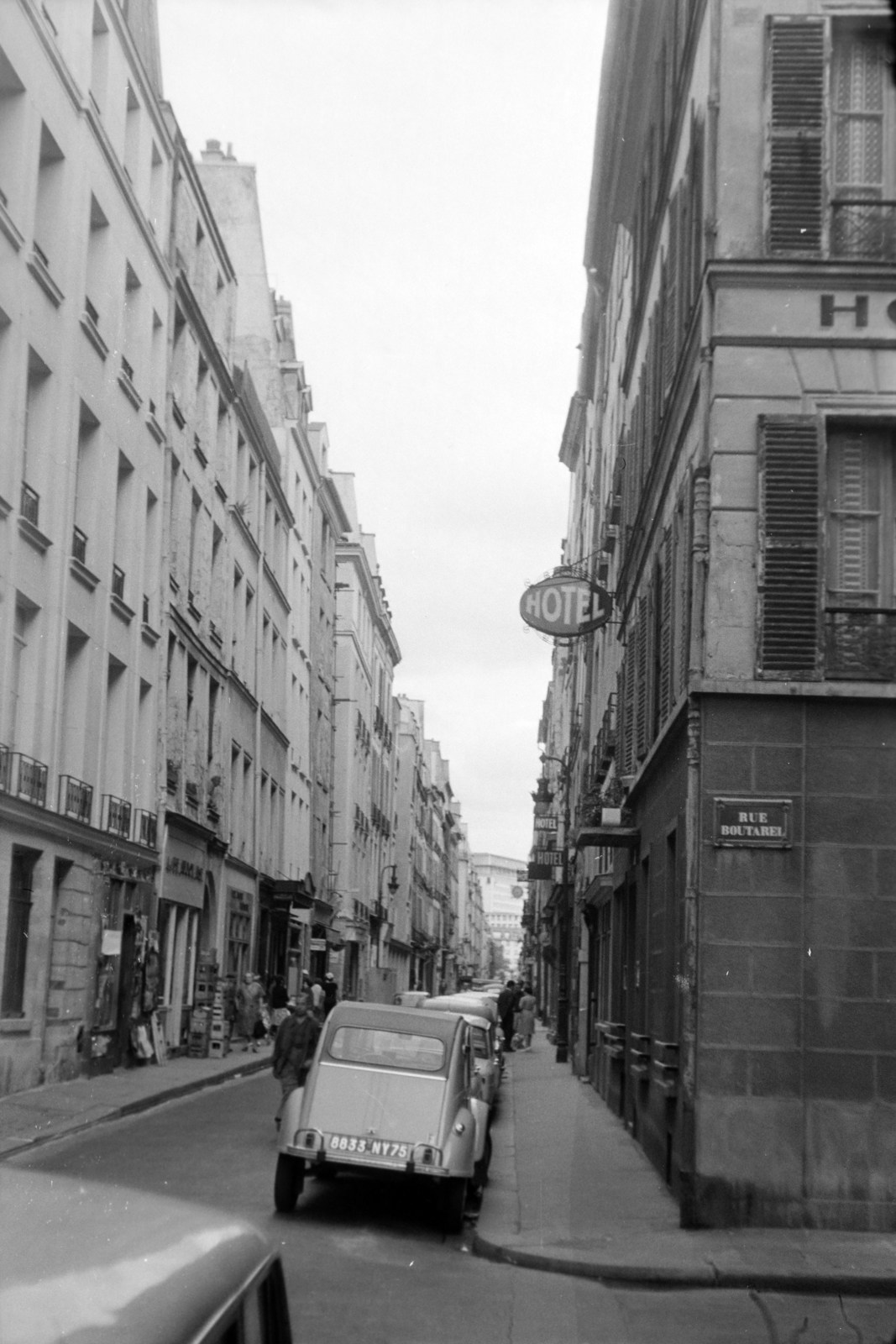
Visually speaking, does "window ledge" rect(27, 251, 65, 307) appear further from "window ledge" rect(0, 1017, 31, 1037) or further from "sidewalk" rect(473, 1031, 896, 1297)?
"sidewalk" rect(473, 1031, 896, 1297)

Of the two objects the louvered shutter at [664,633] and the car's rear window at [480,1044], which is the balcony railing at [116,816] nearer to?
the car's rear window at [480,1044]

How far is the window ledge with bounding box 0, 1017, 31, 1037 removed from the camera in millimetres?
22203

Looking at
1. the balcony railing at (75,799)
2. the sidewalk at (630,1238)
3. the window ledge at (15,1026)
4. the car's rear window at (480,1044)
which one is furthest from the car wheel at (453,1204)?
the balcony railing at (75,799)

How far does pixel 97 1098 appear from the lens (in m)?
22.8

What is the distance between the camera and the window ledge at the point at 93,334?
2600 cm

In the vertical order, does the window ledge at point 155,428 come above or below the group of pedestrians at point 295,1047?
above

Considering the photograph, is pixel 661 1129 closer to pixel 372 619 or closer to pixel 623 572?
pixel 623 572

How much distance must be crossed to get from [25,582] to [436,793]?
339 feet

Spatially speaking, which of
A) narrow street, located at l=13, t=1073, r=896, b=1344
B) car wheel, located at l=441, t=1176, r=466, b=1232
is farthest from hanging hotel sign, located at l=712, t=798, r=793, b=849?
narrow street, located at l=13, t=1073, r=896, b=1344

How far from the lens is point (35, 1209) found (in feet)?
10.3

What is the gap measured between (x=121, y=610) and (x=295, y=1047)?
12.1 metres

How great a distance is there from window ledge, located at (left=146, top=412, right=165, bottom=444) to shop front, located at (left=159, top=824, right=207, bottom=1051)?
7.54m

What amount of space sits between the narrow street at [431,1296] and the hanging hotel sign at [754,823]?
3.73 metres

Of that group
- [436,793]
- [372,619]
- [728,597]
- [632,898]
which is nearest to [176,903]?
[632,898]
